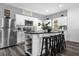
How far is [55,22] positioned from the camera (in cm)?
639

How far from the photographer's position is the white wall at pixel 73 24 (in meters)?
4.97

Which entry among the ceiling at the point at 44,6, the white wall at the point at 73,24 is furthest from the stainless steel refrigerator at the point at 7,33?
the white wall at the point at 73,24

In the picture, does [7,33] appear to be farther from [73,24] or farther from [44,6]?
[73,24]

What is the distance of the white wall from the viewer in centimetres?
497

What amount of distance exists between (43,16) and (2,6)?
159 inches

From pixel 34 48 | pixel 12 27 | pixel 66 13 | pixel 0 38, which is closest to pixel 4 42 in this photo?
pixel 0 38

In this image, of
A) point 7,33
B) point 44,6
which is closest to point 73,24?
point 44,6

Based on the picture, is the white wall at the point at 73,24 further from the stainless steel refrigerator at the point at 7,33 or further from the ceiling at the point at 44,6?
the stainless steel refrigerator at the point at 7,33

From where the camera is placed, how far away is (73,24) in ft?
17.0

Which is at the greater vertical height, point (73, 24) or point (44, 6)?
point (44, 6)

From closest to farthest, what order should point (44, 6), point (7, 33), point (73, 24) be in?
point (7, 33)
point (44, 6)
point (73, 24)

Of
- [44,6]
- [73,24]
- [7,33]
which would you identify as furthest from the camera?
[73,24]

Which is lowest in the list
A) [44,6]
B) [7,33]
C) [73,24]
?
[7,33]

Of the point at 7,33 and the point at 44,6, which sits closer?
the point at 7,33
